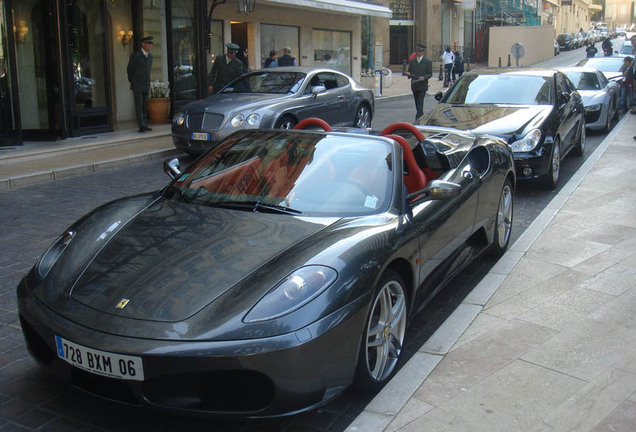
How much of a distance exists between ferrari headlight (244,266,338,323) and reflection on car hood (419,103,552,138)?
581 cm

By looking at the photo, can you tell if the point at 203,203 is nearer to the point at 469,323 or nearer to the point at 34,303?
the point at 34,303

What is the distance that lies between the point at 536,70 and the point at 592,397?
812cm

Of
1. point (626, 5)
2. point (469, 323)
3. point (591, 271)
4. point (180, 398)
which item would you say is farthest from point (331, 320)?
point (626, 5)

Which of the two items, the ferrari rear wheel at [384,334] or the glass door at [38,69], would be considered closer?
the ferrari rear wheel at [384,334]

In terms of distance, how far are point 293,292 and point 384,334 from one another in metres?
0.78

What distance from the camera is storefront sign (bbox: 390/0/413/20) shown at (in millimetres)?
47719

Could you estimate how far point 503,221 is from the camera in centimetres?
620

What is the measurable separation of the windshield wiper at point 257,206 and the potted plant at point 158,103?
12484mm

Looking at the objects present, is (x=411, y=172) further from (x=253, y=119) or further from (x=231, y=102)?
(x=231, y=102)

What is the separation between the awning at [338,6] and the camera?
20.8 metres

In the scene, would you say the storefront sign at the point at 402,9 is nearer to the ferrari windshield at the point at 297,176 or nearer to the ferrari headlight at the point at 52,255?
the ferrari windshield at the point at 297,176

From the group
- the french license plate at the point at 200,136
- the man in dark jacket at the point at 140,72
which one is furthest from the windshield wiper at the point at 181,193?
the man in dark jacket at the point at 140,72

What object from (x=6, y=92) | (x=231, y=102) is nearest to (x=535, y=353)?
(x=231, y=102)

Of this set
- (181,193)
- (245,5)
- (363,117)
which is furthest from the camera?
(245,5)
